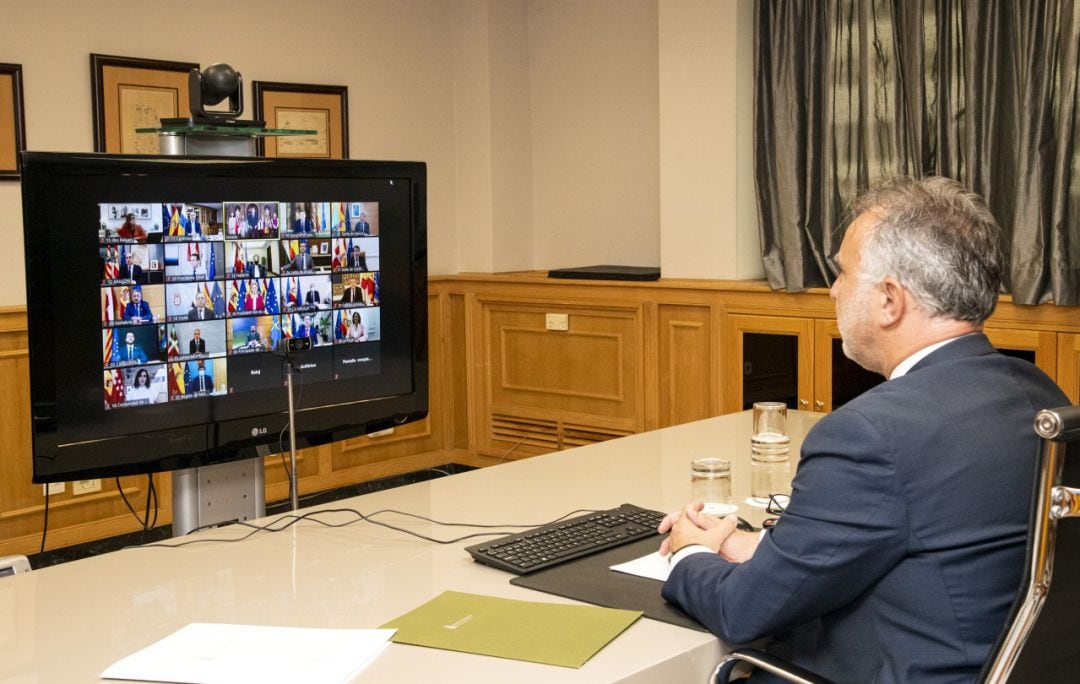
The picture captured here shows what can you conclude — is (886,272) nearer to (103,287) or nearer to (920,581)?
(920,581)

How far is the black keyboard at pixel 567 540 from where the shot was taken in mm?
1881

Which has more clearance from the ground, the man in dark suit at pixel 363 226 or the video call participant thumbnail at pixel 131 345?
the man in dark suit at pixel 363 226

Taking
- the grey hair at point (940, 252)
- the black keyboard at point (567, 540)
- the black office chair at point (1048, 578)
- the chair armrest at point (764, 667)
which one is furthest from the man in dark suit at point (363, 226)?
the black office chair at point (1048, 578)

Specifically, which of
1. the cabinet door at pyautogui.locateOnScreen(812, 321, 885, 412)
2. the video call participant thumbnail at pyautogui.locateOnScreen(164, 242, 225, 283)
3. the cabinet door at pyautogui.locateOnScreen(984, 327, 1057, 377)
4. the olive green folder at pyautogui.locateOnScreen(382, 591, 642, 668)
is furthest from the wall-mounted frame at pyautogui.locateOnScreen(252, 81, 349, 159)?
the olive green folder at pyautogui.locateOnScreen(382, 591, 642, 668)

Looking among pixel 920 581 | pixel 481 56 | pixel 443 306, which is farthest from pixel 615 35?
pixel 920 581

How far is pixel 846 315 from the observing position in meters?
1.70

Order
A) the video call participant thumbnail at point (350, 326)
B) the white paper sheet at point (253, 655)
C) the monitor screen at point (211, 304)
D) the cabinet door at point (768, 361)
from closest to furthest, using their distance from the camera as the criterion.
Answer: the white paper sheet at point (253, 655), the monitor screen at point (211, 304), the video call participant thumbnail at point (350, 326), the cabinet door at point (768, 361)

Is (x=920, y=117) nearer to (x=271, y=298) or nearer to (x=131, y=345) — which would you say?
(x=271, y=298)

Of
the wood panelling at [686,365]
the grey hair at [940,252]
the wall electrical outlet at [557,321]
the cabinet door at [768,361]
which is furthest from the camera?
the wall electrical outlet at [557,321]

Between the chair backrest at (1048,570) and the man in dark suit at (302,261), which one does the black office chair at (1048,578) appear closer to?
the chair backrest at (1048,570)

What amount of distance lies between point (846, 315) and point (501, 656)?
69 cm

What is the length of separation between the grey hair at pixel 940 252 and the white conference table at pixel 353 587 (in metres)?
0.56

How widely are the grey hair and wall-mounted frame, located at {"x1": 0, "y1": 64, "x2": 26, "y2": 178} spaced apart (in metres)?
3.75

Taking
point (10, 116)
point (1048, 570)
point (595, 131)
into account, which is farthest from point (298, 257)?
point (595, 131)
